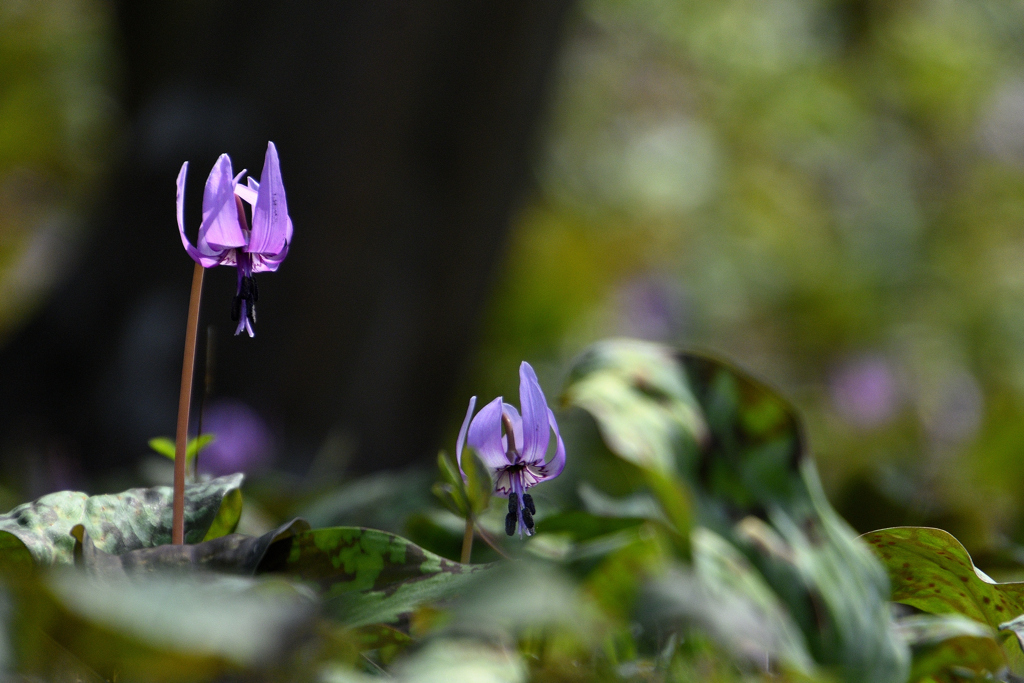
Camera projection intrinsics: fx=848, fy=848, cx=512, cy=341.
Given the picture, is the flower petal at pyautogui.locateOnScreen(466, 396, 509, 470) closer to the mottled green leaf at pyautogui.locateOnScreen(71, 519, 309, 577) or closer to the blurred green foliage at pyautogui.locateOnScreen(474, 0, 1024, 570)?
the mottled green leaf at pyautogui.locateOnScreen(71, 519, 309, 577)

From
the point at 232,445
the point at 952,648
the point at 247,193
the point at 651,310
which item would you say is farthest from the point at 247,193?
the point at 651,310

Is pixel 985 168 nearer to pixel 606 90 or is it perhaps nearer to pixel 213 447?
pixel 606 90

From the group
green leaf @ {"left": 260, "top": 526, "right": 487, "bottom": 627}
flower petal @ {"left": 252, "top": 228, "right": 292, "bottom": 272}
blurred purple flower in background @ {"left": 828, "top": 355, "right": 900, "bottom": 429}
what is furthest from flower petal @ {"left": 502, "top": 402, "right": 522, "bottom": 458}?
blurred purple flower in background @ {"left": 828, "top": 355, "right": 900, "bottom": 429}

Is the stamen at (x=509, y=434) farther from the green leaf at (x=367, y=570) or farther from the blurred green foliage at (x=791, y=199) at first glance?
the blurred green foliage at (x=791, y=199)

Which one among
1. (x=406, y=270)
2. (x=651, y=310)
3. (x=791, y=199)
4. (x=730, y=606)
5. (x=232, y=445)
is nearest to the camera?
(x=730, y=606)

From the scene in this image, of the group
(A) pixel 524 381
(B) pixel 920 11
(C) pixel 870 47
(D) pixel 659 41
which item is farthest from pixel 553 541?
(B) pixel 920 11

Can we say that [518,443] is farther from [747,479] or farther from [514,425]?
[747,479]

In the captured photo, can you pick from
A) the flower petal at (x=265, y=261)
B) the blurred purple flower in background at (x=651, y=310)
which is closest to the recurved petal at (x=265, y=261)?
the flower petal at (x=265, y=261)
